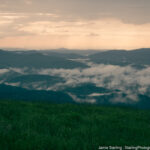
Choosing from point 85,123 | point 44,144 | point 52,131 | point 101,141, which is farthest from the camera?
point 85,123

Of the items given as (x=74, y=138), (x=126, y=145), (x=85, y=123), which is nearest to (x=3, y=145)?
(x=74, y=138)

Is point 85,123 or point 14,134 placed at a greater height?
point 14,134

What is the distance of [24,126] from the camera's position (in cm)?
2472

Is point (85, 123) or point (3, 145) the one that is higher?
point (3, 145)

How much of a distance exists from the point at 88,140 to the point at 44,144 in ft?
13.9

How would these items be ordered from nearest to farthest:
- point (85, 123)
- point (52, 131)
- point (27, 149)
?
point (27, 149) → point (52, 131) → point (85, 123)

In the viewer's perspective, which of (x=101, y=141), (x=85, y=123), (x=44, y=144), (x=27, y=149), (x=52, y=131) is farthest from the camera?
(x=85, y=123)

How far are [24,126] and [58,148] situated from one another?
26.1ft

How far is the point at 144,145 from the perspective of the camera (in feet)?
61.9

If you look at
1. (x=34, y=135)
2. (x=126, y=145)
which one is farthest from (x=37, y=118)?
(x=126, y=145)

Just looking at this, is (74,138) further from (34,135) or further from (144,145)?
(144,145)

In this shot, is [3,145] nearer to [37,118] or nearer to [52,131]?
[52,131]

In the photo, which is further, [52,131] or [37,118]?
[37,118]

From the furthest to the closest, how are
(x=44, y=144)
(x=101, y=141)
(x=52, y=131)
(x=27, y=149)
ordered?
1. (x=52, y=131)
2. (x=101, y=141)
3. (x=44, y=144)
4. (x=27, y=149)
